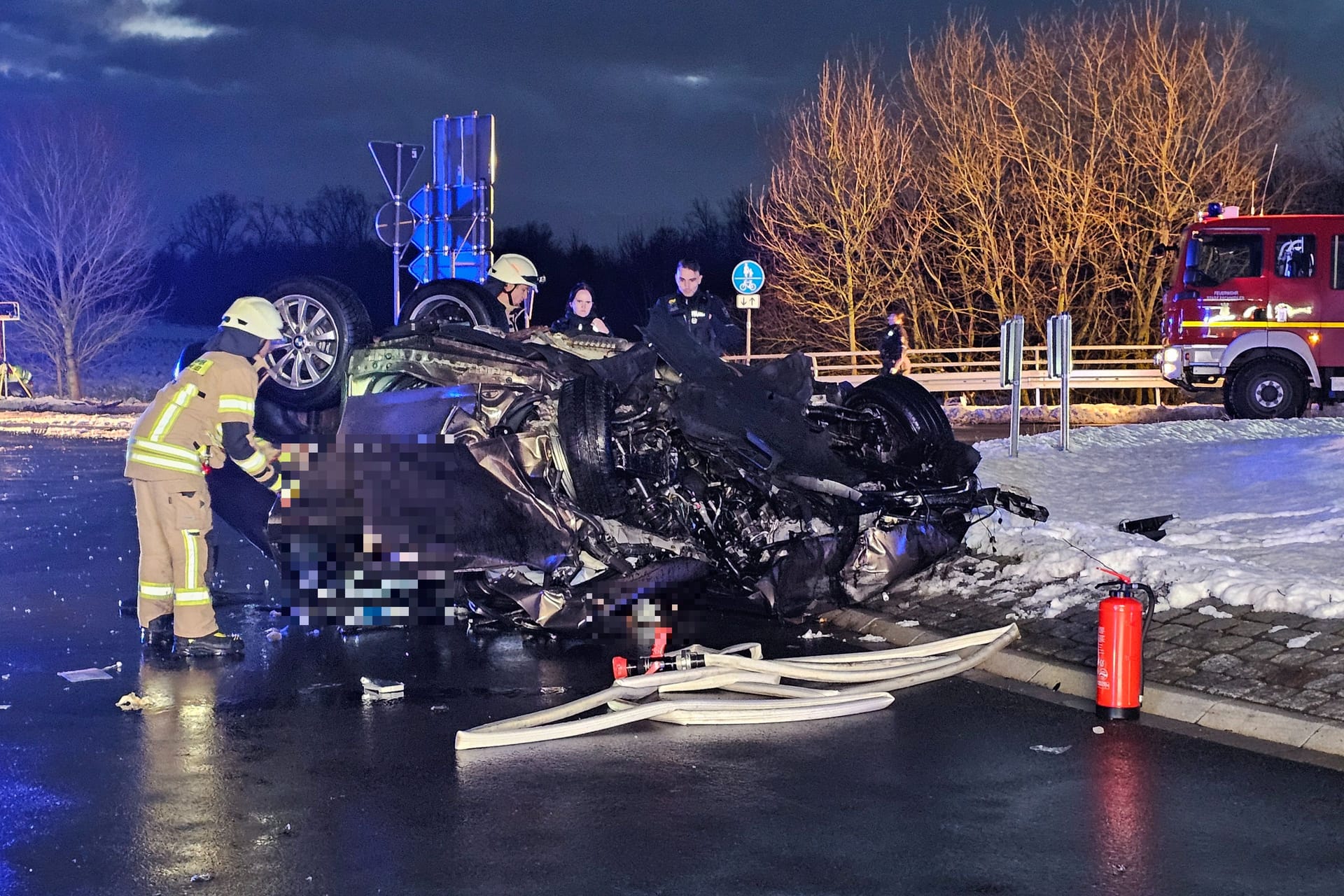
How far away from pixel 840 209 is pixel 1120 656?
3077 cm

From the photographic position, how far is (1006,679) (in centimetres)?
694

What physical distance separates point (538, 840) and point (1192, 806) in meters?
2.35

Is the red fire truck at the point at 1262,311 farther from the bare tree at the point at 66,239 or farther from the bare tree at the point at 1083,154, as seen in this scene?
the bare tree at the point at 66,239

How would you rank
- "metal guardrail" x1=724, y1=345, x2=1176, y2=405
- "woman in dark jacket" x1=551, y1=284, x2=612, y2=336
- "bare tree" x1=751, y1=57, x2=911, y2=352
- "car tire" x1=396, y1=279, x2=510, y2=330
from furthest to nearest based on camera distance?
1. "bare tree" x1=751, y1=57, x2=911, y2=352
2. "metal guardrail" x1=724, y1=345, x2=1176, y2=405
3. "woman in dark jacket" x1=551, y1=284, x2=612, y2=336
4. "car tire" x1=396, y1=279, x2=510, y2=330

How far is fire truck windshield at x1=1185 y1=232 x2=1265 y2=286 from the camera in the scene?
1839cm

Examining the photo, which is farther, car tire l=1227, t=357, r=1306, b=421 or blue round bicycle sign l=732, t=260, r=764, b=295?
blue round bicycle sign l=732, t=260, r=764, b=295

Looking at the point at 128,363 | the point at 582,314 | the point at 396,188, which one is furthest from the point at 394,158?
the point at 128,363

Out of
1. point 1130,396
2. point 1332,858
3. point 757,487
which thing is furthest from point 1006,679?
point 1130,396

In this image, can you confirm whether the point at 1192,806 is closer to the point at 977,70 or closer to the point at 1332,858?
the point at 1332,858

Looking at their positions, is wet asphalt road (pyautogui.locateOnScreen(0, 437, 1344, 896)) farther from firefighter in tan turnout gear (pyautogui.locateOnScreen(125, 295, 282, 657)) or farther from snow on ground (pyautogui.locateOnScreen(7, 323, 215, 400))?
snow on ground (pyautogui.locateOnScreen(7, 323, 215, 400))

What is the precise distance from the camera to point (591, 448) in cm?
804

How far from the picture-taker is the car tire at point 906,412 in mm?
9406

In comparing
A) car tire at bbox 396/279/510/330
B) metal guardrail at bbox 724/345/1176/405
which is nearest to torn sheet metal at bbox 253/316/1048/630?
car tire at bbox 396/279/510/330

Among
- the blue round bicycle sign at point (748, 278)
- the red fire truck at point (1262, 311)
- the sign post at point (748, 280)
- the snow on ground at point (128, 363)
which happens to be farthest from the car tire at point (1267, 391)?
the snow on ground at point (128, 363)
